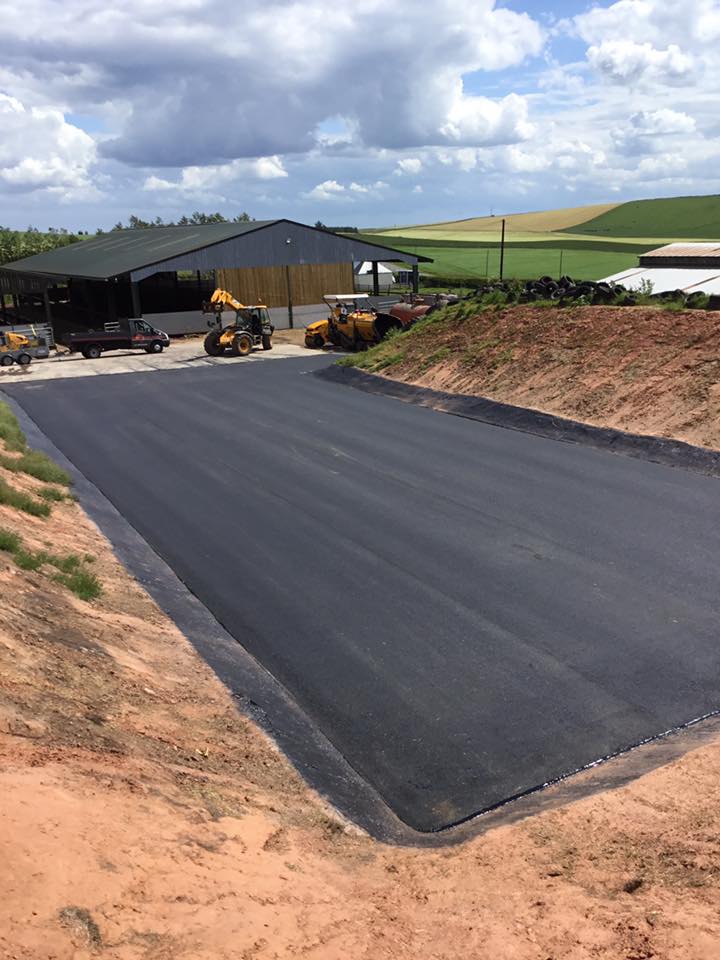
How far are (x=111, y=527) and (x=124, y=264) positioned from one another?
115 feet

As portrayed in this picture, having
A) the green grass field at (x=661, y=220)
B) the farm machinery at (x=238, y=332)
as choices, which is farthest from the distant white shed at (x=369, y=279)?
the green grass field at (x=661, y=220)

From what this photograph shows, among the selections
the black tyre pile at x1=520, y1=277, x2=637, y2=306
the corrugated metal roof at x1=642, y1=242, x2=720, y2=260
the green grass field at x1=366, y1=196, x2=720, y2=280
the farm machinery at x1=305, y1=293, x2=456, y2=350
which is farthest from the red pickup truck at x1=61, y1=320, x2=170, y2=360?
the green grass field at x1=366, y1=196, x2=720, y2=280

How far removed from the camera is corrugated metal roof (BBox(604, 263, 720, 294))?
94.9 feet

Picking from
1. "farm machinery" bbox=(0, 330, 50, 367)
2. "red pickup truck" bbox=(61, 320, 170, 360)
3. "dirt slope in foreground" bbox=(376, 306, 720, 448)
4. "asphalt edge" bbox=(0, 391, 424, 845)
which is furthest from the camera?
"red pickup truck" bbox=(61, 320, 170, 360)

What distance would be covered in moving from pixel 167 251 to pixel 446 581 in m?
40.9

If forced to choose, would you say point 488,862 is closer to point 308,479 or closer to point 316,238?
point 308,479

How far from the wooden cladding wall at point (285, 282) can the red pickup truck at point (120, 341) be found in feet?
22.7

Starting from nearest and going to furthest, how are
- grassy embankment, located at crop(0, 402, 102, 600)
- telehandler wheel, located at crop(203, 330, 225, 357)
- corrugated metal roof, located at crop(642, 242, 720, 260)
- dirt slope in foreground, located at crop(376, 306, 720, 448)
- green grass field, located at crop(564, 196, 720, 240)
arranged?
grassy embankment, located at crop(0, 402, 102, 600) → dirt slope in foreground, located at crop(376, 306, 720, 448) → corrugated metal roof, located at crop(642, 242, 720, 260) → telehandler wheel, located at crop(203, 330, 225, 357) → green grass field, located at crop(564, 196, 720, 240)

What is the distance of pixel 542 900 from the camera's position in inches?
242

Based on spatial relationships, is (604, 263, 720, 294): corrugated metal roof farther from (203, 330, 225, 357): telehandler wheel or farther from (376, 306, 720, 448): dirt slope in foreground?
(203, 330, 225, 357): telehandler wheel

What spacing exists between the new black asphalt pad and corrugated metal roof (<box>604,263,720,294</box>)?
36.7ft

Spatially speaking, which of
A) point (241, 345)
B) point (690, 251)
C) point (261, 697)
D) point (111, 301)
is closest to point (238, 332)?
point (241, 345)

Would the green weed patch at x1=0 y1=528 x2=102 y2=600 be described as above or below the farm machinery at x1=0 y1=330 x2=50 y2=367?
below

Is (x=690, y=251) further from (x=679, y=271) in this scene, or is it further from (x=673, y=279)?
(x=673, y=279)
